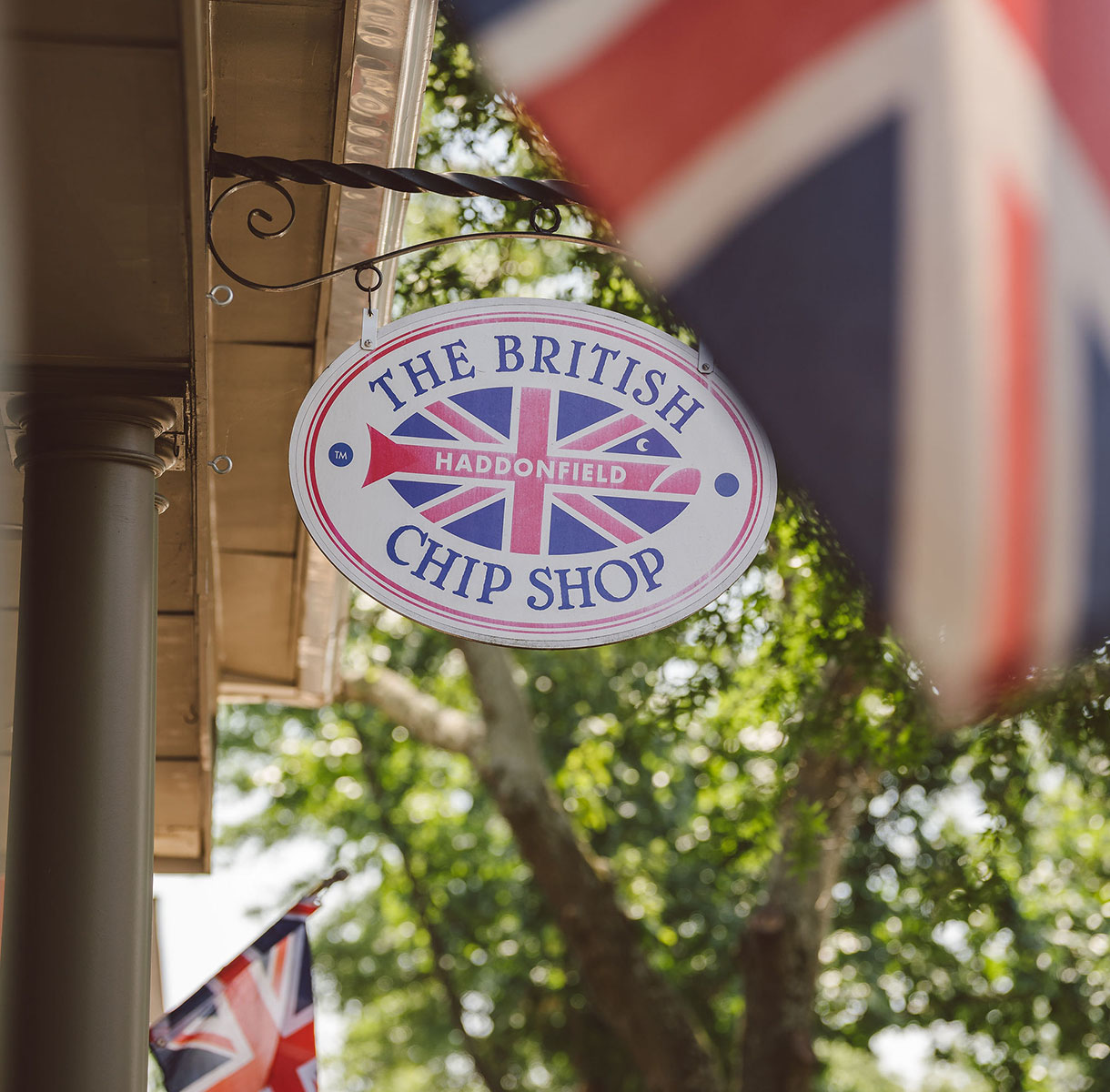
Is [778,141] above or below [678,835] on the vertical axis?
below

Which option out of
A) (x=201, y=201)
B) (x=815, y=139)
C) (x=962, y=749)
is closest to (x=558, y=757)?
(x=962, y=749)

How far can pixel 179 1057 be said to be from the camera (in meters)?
5.99

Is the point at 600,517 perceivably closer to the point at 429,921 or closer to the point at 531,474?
the point at 531,474

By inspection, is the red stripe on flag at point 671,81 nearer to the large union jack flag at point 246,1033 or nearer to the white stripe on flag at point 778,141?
the white stripe on flag at point 778,141

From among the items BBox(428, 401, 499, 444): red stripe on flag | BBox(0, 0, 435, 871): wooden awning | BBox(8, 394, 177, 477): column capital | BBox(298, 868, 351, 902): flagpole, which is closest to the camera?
BBox(0, 0, 435, 871): wooden awning

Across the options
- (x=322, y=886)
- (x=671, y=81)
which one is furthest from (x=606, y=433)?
(x=322, y=886)

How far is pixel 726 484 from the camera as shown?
3.47 m

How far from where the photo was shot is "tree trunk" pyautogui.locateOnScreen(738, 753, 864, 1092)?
8.92 meters

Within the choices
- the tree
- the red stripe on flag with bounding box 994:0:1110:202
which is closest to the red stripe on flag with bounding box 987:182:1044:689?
the red stripe on flag with bounding box 994:0:1110:202

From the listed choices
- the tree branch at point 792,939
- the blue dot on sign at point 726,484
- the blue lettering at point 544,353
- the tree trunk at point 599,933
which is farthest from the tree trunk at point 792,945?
the blue lettering at point 544,353

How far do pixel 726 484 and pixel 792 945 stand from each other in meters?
6.83

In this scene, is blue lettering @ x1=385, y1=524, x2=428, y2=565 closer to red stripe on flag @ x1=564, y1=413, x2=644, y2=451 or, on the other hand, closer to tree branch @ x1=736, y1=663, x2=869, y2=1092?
red stripe on flag @ x1=564, y1=413, x2=644, y2=451

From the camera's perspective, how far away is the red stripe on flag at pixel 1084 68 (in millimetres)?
1186

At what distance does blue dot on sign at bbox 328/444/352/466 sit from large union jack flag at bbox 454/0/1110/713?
7.45ft
